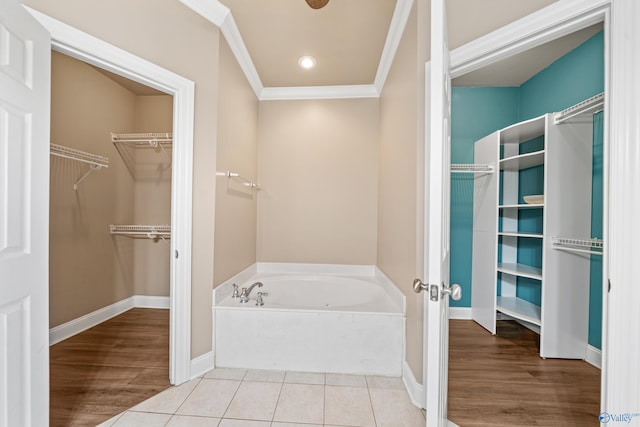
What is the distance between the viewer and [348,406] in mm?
1666

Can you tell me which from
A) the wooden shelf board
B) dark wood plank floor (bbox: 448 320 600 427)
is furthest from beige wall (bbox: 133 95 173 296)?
the wooden shelf board

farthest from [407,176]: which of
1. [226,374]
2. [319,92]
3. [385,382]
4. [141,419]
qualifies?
[141,419]

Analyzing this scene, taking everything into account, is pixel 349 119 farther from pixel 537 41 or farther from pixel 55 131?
pixel 55 131

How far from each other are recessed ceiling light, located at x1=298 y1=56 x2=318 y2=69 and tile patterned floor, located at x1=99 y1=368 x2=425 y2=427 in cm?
268

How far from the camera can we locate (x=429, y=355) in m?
0.96

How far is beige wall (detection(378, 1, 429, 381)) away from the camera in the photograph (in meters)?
1.68

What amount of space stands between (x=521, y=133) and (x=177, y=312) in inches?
126

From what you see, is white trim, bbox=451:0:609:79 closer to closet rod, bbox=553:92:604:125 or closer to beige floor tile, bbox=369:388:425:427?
closet rod, bbox=553:92:604:125

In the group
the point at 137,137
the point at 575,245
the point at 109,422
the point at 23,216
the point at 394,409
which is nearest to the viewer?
the point at 23,216

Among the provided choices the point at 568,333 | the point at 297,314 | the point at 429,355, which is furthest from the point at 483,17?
the point at 568,333

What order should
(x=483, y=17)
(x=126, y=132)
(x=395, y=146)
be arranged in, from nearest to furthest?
(x=483, y=17), (x=395, y=146), (x=126, y=132)

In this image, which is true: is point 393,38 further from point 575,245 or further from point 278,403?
point 278,403

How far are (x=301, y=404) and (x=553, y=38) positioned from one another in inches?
88.6

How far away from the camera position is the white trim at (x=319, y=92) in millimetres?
3182
